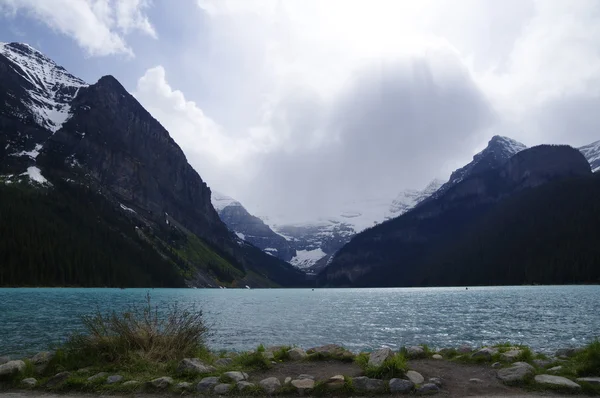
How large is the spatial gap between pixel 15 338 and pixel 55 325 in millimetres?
9968

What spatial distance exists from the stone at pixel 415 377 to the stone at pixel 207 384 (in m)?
6.16

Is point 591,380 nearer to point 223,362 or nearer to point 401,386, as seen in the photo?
point 401,386

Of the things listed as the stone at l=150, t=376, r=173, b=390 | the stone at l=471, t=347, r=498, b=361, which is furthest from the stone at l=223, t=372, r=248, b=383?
the stone at l=471, t=347, r=498, b=361

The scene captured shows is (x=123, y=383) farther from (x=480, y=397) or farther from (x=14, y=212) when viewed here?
(x=14, y=212)

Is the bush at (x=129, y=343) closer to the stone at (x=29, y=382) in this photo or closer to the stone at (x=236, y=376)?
the stone at (x=29, y=382)

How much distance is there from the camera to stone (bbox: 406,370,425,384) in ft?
45.2

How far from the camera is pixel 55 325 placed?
42.3m

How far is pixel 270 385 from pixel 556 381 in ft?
28.3

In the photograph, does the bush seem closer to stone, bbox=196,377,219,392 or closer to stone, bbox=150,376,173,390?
stone, bbox=150,376,173,390

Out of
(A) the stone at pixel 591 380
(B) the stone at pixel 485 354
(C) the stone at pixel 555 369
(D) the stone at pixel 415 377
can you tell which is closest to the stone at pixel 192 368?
(D) the stone at pixel 415 377

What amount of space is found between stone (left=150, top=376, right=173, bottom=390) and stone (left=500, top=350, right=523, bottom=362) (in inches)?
501

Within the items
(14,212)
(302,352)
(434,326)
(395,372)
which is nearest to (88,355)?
(302,352)

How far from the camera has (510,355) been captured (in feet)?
58.0

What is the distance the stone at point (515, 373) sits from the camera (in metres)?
14.0
